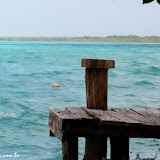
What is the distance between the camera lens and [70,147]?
405 centimetres

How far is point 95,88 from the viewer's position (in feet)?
14.5

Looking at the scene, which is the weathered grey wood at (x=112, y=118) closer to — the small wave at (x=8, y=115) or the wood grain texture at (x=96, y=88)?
the wood grain texture at (x=96, y=88)

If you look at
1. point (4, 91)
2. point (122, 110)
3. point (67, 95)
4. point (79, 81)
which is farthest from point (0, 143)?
point (79, 81)

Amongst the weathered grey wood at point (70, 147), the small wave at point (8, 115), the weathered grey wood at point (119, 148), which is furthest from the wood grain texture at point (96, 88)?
the small wave at point (8, 115)

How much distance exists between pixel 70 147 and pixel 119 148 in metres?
0.54

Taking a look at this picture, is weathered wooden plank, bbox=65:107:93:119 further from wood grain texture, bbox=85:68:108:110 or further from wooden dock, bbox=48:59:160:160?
wood grain texture, bbox=85:68:108:110

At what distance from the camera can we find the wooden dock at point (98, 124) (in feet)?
12.8

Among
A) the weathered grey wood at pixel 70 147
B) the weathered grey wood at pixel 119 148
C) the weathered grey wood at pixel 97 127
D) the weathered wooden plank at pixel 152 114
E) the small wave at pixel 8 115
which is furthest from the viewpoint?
the small wave at pixel 8 115

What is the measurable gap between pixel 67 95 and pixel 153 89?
7.03 m

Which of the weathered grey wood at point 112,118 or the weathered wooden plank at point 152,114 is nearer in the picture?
the weathered grey wood at point 112,118

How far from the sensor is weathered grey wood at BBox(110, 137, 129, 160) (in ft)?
14.2

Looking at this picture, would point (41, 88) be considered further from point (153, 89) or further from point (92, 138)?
point (92, 138)

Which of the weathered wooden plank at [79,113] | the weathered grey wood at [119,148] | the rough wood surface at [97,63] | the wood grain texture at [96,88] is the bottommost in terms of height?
the weathered grey wood at [119,148]

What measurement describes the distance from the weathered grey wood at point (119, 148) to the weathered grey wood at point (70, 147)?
466 mm
